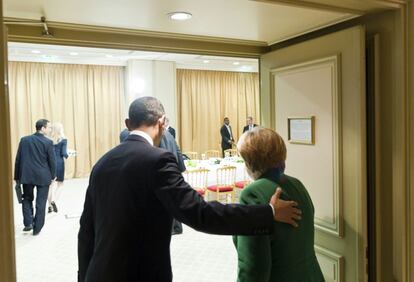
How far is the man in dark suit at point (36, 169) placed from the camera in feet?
15.6

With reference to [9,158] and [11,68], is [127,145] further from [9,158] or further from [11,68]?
[11,68]

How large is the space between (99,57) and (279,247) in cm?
805

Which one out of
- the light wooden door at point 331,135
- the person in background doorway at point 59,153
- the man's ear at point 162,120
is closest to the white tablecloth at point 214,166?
the person in background doorway at point 59,153

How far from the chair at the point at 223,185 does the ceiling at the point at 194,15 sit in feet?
11.6

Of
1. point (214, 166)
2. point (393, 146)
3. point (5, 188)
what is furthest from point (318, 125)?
point (214, 166)

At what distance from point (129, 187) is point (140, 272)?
324 millimetres

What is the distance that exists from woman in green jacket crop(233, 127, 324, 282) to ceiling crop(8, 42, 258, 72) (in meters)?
5.84

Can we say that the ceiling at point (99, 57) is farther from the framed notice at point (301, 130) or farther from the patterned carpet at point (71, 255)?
the framed notice at point (301, 130)

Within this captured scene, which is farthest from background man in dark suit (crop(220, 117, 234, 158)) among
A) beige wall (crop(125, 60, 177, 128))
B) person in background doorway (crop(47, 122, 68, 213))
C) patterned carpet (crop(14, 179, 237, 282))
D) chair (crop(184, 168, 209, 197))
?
patterned carpet (crop(14, 179, 237, 282))

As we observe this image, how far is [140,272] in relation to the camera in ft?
4.61

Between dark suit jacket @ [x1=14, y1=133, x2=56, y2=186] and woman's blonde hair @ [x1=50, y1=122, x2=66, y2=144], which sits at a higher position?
woman's blonde hair @ [x1=50, y1=122, x2=66, y2=144]

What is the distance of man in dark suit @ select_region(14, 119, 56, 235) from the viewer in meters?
4.75

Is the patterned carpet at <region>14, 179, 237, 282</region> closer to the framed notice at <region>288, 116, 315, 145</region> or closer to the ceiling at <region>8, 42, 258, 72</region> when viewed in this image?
the framed notice at <region>288, 116, 315, 145</region>

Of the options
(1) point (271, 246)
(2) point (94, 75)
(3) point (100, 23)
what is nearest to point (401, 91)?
(1) point (271, 246)
